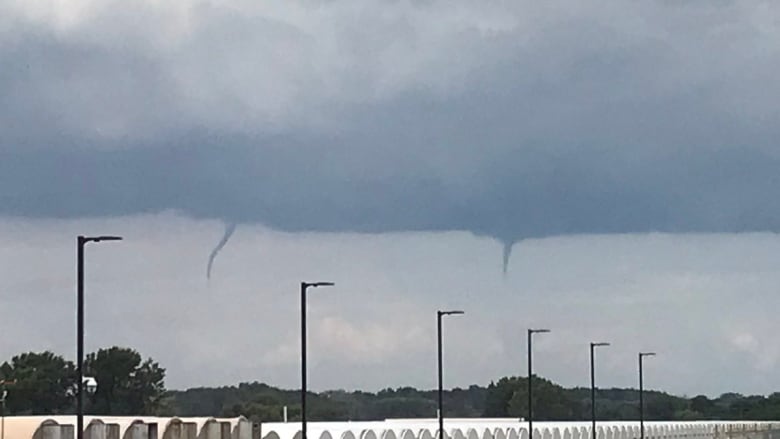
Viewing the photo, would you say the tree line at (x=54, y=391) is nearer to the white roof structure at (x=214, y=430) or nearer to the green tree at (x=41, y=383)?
the green tree at (x=41, y=383)

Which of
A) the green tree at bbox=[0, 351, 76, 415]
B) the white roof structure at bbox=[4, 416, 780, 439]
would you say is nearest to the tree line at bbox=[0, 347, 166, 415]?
the green tree at bbox=[0, 351, 76, 415]

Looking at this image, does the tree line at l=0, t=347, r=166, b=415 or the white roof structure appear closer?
the white roof structure

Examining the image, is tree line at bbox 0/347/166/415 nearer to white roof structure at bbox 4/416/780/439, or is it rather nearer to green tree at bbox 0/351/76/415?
green tree at bbox 0/351/76/415

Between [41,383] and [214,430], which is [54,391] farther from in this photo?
[214,430]

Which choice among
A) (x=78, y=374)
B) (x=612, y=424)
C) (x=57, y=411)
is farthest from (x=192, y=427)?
(x=57, y=411)

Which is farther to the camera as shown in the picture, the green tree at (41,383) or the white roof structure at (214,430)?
the green tree at (41,383)

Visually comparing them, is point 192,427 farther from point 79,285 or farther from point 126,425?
point 79,285

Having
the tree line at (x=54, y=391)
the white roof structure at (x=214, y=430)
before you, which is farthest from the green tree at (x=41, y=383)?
the white roof structure at (x=214, y=430)

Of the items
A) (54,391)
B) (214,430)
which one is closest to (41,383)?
(54,391)
